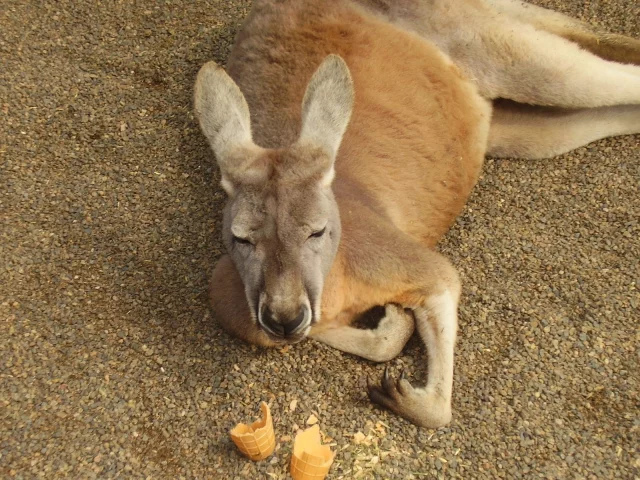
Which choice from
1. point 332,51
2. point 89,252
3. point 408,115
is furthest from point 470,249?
point 89,252

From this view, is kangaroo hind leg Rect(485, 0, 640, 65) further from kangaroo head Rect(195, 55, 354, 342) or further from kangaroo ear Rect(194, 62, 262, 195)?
kangaroo ear Rect(194, 62, 262, 195)

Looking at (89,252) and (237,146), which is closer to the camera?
(237,146)

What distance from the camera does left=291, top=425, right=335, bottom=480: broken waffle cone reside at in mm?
A: 2947

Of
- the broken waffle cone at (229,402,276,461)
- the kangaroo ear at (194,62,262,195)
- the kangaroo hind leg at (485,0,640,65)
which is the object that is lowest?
the broken waffle cone at (229,402,276,461)

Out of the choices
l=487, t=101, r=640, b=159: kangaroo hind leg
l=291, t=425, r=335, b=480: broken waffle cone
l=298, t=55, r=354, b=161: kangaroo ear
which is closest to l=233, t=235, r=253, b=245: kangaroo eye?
l=298, t=55, r=354, b=161: kangaroo ear

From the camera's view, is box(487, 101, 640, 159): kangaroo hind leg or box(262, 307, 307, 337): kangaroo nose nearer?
box(262, 307, 307, 337): kangaroo nose

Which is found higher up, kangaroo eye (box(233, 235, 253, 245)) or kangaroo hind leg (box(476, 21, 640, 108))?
kangaroo hind leg (box(476, 21, 640, 108))

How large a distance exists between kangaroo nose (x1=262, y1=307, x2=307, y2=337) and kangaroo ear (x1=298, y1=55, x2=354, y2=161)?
829 mm

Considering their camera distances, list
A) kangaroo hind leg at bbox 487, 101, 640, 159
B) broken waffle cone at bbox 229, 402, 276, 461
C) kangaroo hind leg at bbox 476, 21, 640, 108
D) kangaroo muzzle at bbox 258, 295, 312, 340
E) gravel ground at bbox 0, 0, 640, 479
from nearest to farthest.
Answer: kangaroo muzzle at bbox 258, 295, 312, 340 → broken waffle cone at bbox 229, 402, 276, 461 → gravel ground at bbox 0, 0, 640, 479 → kangaroo hind leg at bbox 476, 21, 640, 108 → kangaroo hind leg at bbox 487, 101, 640, 159

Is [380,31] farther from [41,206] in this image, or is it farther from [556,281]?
[41,206]

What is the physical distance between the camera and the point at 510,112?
15.3 ft

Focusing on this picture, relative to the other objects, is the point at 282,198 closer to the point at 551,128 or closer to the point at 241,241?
the point at 241,241

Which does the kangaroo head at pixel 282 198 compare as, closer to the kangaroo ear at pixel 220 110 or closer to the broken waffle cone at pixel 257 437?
the kangaroo ear at pixel 220 110

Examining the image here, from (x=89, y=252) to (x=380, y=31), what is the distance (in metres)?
2.27
